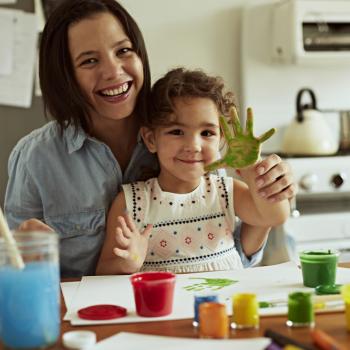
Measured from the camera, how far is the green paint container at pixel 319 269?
47.5 inches

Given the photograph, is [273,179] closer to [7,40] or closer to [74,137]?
[74,137]

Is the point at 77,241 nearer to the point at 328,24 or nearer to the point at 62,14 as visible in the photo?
the point at 62,14

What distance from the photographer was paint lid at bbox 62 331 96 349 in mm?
922

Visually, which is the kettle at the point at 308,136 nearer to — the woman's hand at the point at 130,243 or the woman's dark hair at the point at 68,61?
the woman's dark hair at the point at 68,61

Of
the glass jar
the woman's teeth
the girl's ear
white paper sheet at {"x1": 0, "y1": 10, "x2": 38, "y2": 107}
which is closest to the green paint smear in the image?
the glass jar

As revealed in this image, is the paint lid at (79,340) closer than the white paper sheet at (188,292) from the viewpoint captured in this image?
Yes

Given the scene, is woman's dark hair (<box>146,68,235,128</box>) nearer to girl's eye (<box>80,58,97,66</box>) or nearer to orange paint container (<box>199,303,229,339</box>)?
girl's eye (<box>80,58,97,66</box>)

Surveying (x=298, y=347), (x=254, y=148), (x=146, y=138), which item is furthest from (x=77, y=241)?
(x=298, y=347)

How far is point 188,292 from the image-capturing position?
47.6 inches

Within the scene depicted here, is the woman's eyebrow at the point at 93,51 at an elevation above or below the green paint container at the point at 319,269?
above

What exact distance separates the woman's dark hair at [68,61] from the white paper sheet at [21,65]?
1136 mm

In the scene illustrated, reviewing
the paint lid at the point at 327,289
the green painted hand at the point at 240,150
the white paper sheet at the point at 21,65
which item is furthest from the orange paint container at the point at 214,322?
the white paper sheet at the point at 21,65

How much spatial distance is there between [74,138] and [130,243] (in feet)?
1.52

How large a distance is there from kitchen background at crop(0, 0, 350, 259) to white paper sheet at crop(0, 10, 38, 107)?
31 mm
